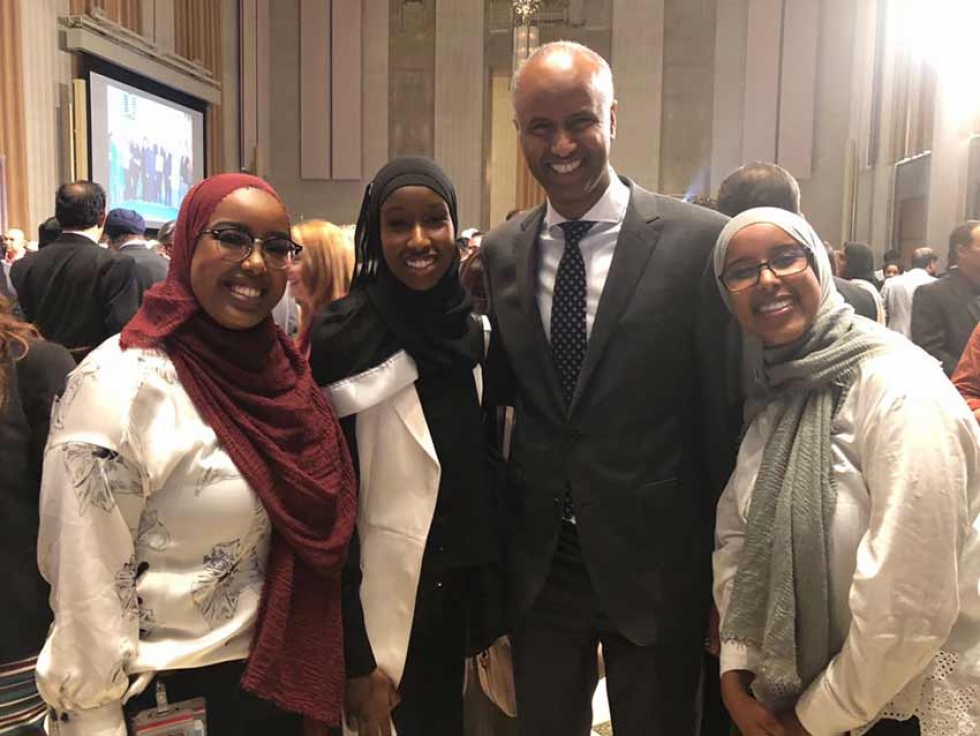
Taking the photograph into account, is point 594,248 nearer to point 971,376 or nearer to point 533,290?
point 533,290

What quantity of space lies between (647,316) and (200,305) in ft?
3.00

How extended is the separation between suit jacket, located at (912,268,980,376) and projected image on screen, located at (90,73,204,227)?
27.5 feet

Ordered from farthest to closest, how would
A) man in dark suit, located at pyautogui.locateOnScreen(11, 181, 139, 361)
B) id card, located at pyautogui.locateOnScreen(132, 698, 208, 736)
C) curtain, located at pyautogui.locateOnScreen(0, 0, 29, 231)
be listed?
curtain, located at pyautogui.locateOnScreen(0, 0, 29, 231), man in dark suit, located at pyautogui.locateOnScreen(11, 181, 139, 361), id card, located at pyautogui.locateOnScreen(132, 698, 208, 736)

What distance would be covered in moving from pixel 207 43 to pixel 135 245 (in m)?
8.43

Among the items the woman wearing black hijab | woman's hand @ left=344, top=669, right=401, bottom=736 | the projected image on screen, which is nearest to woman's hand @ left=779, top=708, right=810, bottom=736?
the woman wearing black hijab

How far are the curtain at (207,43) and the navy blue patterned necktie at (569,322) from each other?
1131 cm

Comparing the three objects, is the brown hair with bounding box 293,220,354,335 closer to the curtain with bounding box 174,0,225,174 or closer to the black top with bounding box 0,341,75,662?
the black top with bounding box 0,341,75,662

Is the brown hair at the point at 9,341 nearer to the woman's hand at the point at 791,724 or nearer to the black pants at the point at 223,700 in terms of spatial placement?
the black pants at the point at 223,700

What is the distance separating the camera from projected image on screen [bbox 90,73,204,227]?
9.39 meters

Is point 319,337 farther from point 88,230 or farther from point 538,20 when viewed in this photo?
point 538,20

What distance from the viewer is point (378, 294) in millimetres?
1881

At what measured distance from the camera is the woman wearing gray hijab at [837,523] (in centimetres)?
141

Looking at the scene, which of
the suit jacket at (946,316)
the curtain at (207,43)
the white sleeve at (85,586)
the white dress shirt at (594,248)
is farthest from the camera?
the curtain at (207,43)

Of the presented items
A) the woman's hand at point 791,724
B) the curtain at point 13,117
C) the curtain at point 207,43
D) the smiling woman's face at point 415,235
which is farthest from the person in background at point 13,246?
the woman's hand at point 791,724
